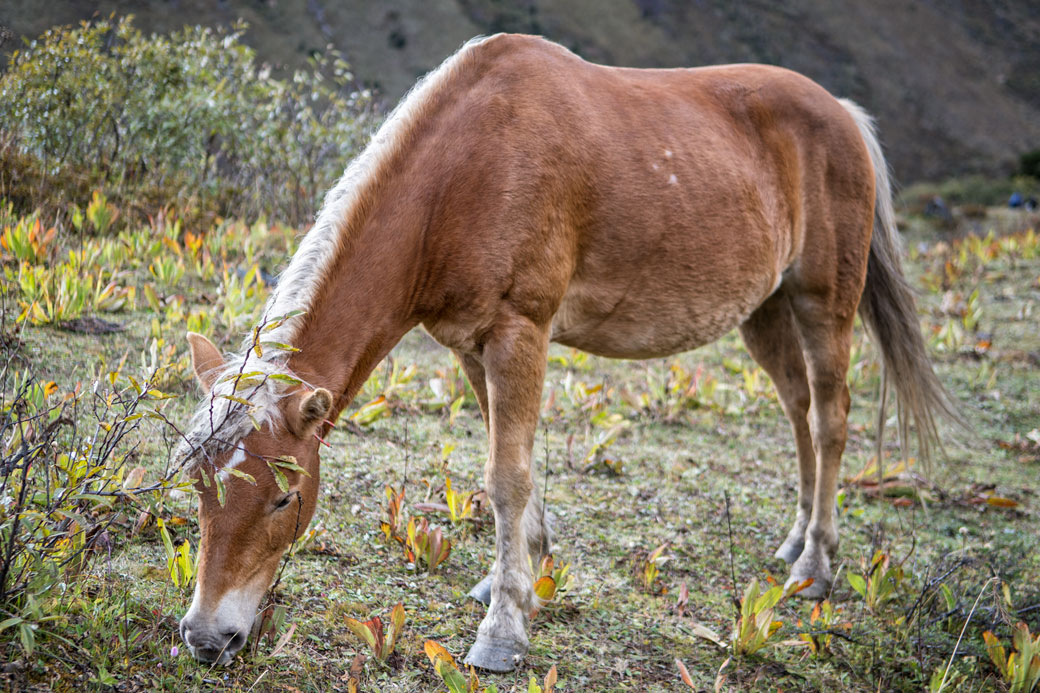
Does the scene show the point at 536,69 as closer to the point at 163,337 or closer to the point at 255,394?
the point at 255,394

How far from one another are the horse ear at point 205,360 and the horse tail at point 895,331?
3693 millimetres

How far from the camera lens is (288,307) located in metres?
2.63

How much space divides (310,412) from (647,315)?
1.78m

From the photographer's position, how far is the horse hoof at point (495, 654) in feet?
9.39

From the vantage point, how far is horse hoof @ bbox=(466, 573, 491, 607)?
10.8 feet

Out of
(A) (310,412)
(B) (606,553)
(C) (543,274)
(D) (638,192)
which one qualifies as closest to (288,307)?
(A) (310,412)

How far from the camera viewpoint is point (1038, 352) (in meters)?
8.09

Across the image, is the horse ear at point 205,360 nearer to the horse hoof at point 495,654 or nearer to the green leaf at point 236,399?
the green leaf at point 236,399

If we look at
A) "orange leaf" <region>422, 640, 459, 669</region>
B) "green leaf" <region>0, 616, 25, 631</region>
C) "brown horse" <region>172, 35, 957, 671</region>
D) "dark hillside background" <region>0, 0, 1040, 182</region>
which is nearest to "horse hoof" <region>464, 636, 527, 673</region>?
"brown horse" <region>172, 35, 957, 671</region>

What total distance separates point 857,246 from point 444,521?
105 inches

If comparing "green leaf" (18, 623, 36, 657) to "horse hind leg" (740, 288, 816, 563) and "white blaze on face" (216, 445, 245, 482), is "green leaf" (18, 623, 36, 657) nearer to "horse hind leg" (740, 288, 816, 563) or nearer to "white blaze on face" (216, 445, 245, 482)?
"white blaze on face" (216, 445, 245, 482)

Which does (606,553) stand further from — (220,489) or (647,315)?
(220,489)

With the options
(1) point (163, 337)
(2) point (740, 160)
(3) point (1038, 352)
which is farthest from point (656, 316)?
(3) point (1038, 352)

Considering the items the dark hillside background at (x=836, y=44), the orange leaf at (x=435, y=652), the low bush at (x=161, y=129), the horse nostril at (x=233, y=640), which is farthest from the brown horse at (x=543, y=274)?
the dark hillside background at (x=836, y=44)
